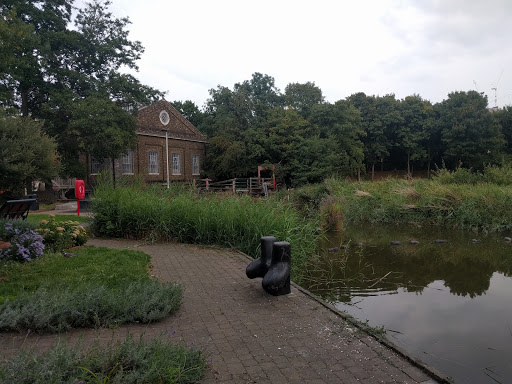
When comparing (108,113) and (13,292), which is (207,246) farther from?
(108,113)

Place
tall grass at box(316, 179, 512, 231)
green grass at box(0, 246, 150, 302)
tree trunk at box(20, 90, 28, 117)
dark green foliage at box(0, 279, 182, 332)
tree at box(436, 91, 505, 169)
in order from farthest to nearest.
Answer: tree at box(436, 91, 505, 169)
tree trunk at box(20, 90, 28, 117)
tall grass at box(316, 179, 512, 231)
green grass at box(0, 246, 150, 302)
dark green foliage at box(0, 279, 182, 332)

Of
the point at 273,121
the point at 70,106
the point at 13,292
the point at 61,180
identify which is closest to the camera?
the point at 13,292

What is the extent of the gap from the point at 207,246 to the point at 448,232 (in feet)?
30.9

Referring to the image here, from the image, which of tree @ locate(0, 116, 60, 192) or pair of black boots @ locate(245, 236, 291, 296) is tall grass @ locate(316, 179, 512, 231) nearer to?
pair of black boots @ locate(245, 236, 291, 296)

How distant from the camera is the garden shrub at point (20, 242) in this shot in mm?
6258

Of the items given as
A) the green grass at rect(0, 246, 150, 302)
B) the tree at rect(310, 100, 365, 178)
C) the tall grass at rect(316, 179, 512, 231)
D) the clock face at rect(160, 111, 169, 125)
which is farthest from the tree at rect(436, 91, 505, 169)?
the green grass at rect(0, 246, 150, 302)

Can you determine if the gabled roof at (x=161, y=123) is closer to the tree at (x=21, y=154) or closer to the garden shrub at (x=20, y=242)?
the tree at (x=21, y=154)

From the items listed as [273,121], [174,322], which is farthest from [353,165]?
[174,322]

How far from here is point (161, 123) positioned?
32.6 m

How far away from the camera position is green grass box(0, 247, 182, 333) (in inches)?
143

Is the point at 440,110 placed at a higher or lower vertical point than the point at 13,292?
higher

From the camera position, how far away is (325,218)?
1365cm

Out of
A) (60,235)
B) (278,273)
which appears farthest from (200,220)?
(278,273)

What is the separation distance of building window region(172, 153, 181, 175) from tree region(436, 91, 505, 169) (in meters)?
25.6
